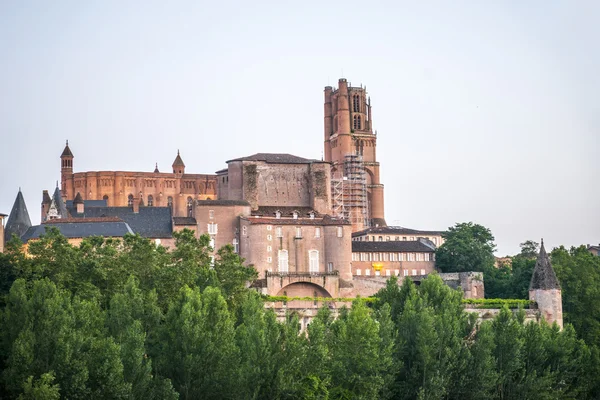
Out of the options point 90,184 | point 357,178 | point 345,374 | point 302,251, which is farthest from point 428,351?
point 90,184

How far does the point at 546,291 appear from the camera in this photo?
77.1 meters

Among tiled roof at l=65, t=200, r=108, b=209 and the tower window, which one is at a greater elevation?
the tower window

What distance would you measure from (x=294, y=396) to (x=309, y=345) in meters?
3.19

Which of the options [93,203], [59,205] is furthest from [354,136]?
[59,205]

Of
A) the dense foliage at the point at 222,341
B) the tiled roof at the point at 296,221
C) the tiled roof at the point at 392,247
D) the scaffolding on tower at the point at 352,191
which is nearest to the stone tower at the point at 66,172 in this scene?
the scaffolding on tower at the point at 352,191

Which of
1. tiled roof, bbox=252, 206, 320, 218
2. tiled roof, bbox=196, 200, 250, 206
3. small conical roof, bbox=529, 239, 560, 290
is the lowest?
small conical roof, bbox=529, 239, 560, 290

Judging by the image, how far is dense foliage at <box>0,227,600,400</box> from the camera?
5009cm

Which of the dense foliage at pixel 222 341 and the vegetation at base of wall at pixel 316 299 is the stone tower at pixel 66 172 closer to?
the vegetation at base of wall at pixel 316 299

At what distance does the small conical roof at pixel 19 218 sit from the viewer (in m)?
104

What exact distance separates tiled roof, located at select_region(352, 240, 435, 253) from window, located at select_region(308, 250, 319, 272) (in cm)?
1297

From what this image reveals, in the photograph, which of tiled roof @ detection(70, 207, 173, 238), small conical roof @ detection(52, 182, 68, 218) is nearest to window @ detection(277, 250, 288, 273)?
tiled roof @ detection(70, 207, 173, 238)

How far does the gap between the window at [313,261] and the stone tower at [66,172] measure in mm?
51326

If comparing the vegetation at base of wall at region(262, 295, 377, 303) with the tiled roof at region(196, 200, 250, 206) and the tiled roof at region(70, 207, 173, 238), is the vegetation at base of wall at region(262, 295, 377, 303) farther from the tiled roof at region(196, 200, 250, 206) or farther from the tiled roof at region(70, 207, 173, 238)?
the tiled roof at region(70, 207, 173, 238)

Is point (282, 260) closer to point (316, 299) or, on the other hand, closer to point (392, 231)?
point (316, 299)
